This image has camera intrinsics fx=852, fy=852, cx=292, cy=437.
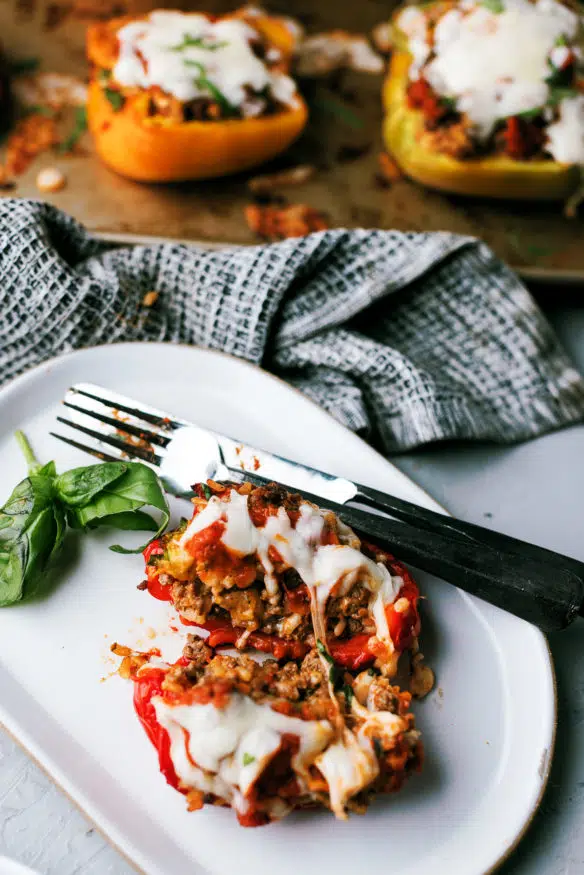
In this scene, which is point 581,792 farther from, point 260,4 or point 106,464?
point 260,4

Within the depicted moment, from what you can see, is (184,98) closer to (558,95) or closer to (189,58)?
(189,58)

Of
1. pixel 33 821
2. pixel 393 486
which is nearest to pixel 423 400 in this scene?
pixel 393 486

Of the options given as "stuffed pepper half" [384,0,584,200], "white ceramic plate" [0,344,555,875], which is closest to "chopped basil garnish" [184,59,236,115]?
"stuffed pepper half" [384,0,584,200]

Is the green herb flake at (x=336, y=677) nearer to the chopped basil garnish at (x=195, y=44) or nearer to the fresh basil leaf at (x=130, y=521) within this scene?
the fresh basil leaf at (x=130, y=521)

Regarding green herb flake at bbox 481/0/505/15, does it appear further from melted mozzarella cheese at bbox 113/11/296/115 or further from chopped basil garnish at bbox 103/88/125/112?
chopped basil garnish at bbox 103/88/125/112

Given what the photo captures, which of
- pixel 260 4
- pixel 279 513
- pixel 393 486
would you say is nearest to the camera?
pixel 279 513

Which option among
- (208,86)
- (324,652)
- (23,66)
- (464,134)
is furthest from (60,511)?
(23,66)
